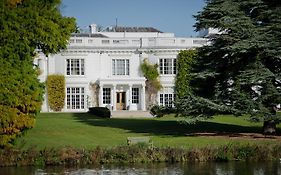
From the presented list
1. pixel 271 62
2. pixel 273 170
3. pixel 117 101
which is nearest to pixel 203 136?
pixel 271 62

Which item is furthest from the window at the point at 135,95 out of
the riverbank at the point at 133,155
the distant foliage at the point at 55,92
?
the riverbank at the point at 133,155

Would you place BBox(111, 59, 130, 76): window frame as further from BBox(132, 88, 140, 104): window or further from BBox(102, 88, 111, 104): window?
BBox(132, 88, 140, 104): window

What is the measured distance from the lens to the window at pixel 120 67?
179 feet

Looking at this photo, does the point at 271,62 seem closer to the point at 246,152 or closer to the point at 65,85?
the point at 246,152

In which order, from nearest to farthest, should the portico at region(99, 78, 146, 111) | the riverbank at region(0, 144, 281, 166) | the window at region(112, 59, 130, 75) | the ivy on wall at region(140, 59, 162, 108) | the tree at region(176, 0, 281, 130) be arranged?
the riverbank at region(0, 144, 281, 166) < the tree at region(176, 0, 281, 130) < the portico at region(99, 78, 146, 111) < the ivy on wall at region(140, 59, 162, 108) < the window at region(112, 59, 130, 75)

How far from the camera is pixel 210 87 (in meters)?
29.9

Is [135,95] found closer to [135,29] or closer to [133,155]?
[135,29]

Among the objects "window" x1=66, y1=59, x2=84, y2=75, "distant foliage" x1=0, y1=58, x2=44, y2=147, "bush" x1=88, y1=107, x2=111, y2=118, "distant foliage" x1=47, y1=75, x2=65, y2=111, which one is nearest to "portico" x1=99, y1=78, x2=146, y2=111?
"window" x1=66, y1=59, x2=84, y2=75

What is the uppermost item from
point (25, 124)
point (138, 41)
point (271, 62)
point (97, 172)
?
point (138, 41)

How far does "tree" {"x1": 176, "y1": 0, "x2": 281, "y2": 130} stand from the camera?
27.1 m

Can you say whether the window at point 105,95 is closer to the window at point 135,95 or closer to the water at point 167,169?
the window at point 135,95

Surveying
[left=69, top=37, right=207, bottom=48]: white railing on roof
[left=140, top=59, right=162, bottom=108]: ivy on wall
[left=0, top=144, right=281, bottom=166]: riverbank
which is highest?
[left=69, top=37, right=207, bottom=48]: white railing on roof

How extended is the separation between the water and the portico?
32294 mm

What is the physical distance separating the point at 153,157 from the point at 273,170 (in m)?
4.80
